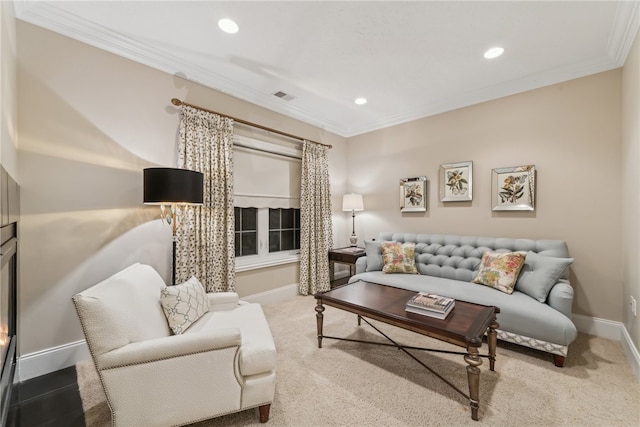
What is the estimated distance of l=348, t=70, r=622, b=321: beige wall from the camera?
269 cm

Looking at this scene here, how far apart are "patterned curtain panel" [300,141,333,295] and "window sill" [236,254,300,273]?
0.15 metres

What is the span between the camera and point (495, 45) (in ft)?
8.18

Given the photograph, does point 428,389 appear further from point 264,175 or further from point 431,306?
point 264,175

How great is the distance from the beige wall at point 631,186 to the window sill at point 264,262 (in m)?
3.53

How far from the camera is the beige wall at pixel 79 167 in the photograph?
6.77ft

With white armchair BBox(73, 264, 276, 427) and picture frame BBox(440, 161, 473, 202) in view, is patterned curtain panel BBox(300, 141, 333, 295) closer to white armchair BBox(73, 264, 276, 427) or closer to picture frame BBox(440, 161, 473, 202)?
picture frame BBox(440, 161, 473, 202)

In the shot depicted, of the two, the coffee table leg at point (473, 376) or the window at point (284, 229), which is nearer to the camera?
the coffee table leg at point (473, 376)

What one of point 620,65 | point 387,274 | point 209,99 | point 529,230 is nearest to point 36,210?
point 209,99

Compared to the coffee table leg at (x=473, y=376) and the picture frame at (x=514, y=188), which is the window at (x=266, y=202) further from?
the picture frame at (x=514, y=188)

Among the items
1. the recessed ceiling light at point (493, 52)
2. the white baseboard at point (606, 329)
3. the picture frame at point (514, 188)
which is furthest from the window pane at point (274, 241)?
the white baseboard at point (606, 329)

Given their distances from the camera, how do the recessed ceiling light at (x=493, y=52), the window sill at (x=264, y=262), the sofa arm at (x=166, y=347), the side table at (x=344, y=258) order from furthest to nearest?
the side table at (x=344, y=258) → the window sill at (x=264, y=262) → the recessed ceiling light at (x=493, y=52) → the sofa arm at (x=166, y=347)

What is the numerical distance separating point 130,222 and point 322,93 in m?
2.70

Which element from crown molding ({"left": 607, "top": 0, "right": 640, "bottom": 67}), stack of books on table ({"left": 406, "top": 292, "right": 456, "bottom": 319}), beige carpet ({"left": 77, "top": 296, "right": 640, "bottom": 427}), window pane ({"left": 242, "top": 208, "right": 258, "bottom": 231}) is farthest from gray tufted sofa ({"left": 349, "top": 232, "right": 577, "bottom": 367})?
crown molding ({"left": 607, "top": 0, "right": 640, "bottom": 67})

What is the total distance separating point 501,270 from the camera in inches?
108
